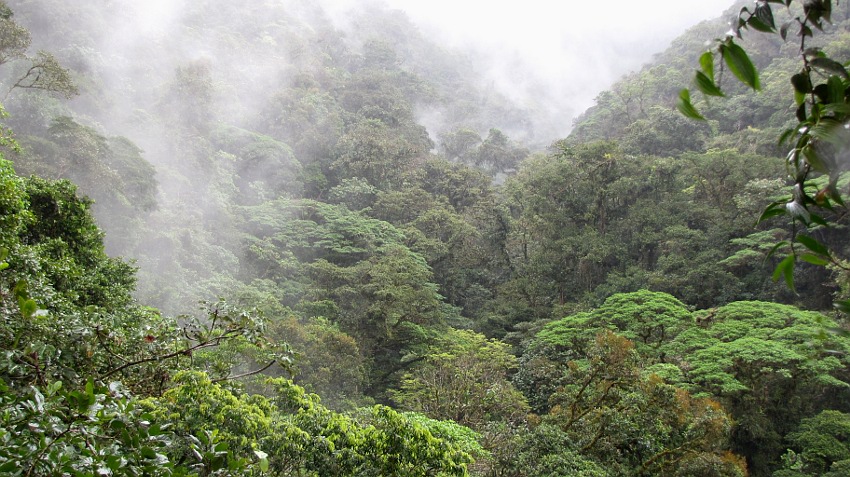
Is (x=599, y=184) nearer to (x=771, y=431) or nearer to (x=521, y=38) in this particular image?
(x=771, y=431)

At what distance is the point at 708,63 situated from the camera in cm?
67

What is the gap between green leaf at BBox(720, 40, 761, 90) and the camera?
2.14 ft

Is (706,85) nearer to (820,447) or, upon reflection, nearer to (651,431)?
(651,431)

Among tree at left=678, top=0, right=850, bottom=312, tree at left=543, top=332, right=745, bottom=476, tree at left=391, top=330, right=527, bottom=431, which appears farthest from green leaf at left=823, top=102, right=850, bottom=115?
tree at left=391, top=330, right=527, bottom=431

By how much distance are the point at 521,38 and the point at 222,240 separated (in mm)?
40658

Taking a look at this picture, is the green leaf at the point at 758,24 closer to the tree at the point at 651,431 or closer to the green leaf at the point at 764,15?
the green leaf at the point at 764,15

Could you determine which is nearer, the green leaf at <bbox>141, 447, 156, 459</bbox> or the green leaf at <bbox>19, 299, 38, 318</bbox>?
the green leaf at <bbox>141, 447, 156, 459</bbox>

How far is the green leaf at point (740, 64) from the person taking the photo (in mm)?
653

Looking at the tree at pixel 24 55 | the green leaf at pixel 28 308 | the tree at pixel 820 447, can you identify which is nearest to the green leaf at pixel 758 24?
the green leaf at pixel 28 308

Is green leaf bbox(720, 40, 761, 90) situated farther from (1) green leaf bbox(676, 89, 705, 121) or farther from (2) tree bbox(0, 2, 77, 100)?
(2) tree bbox(0, 2, 77, 100)

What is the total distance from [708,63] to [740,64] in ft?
0.13

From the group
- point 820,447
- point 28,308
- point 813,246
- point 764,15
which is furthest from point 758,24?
point 820,447

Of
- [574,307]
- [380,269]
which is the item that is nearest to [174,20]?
[380,269]

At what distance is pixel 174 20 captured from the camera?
2711cm
